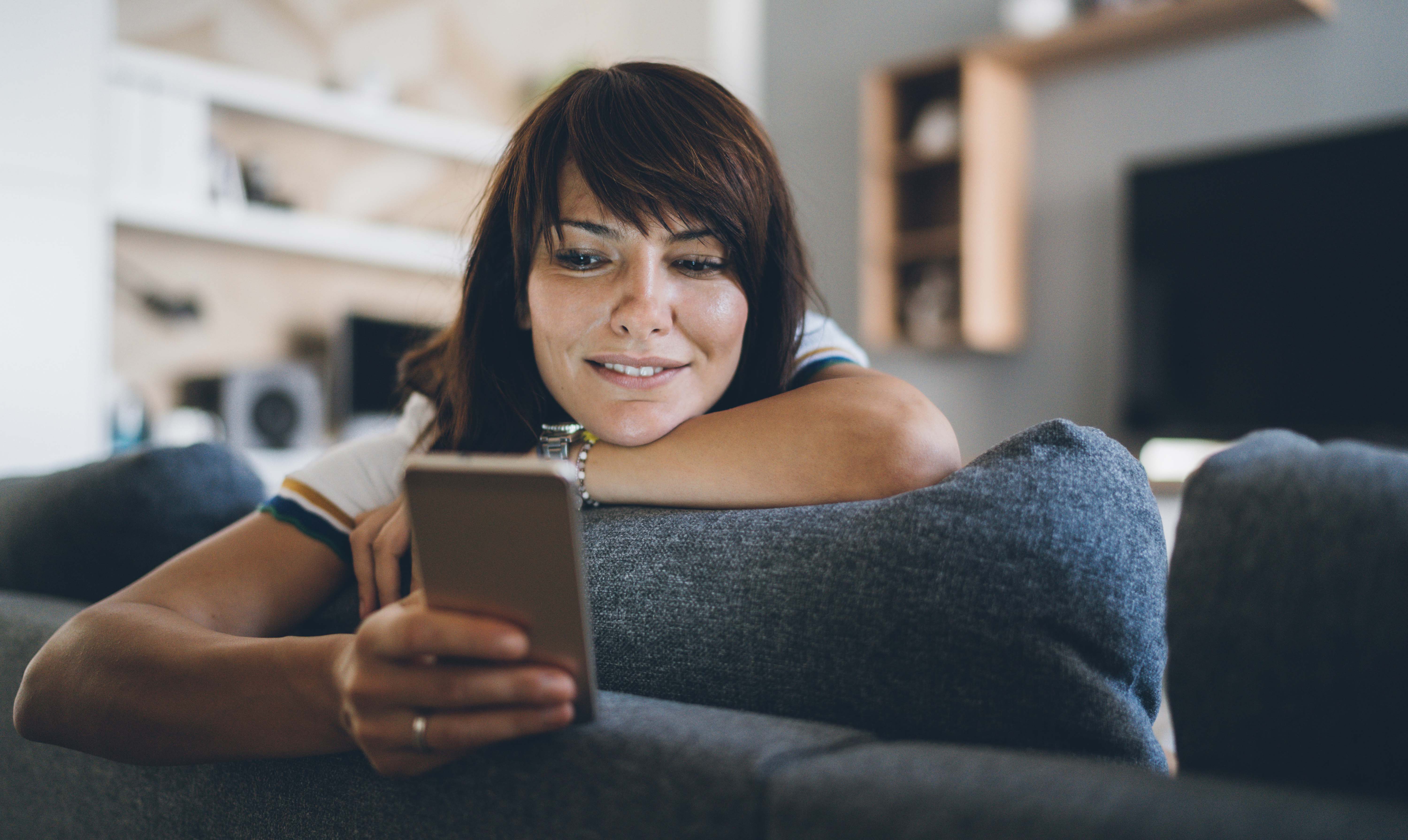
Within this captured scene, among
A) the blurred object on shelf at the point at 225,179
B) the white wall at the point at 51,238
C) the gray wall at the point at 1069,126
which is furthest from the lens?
the blurred object on shelf at the point at 225,179

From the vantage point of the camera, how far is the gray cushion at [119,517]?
Result: 965 mm

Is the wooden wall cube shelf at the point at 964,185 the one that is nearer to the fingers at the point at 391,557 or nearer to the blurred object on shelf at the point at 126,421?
the blurred object on shelf at the point at 126,421

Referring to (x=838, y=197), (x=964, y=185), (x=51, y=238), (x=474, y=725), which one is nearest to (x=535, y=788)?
(x=474, y=725)

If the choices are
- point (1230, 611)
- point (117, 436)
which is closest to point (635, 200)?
point (1230, 611)

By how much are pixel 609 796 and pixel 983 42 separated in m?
3.38

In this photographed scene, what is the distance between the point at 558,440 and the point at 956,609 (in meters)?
0.45

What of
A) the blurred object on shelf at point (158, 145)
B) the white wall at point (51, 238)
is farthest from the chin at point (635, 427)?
the blurred object on shelf at point (158, 145)

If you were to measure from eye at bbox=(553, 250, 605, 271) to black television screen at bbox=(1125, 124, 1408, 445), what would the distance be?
2.68 m

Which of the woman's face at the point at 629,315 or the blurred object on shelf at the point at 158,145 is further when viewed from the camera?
the blurred object on shelf at the point at 158,145

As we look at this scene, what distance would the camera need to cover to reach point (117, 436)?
306 cm

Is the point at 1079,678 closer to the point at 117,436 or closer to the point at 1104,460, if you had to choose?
the point at 1104,460

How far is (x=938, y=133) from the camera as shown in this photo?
3.49 m

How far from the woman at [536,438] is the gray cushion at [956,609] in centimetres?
13

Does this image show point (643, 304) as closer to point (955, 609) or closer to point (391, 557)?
point (391, 557)
